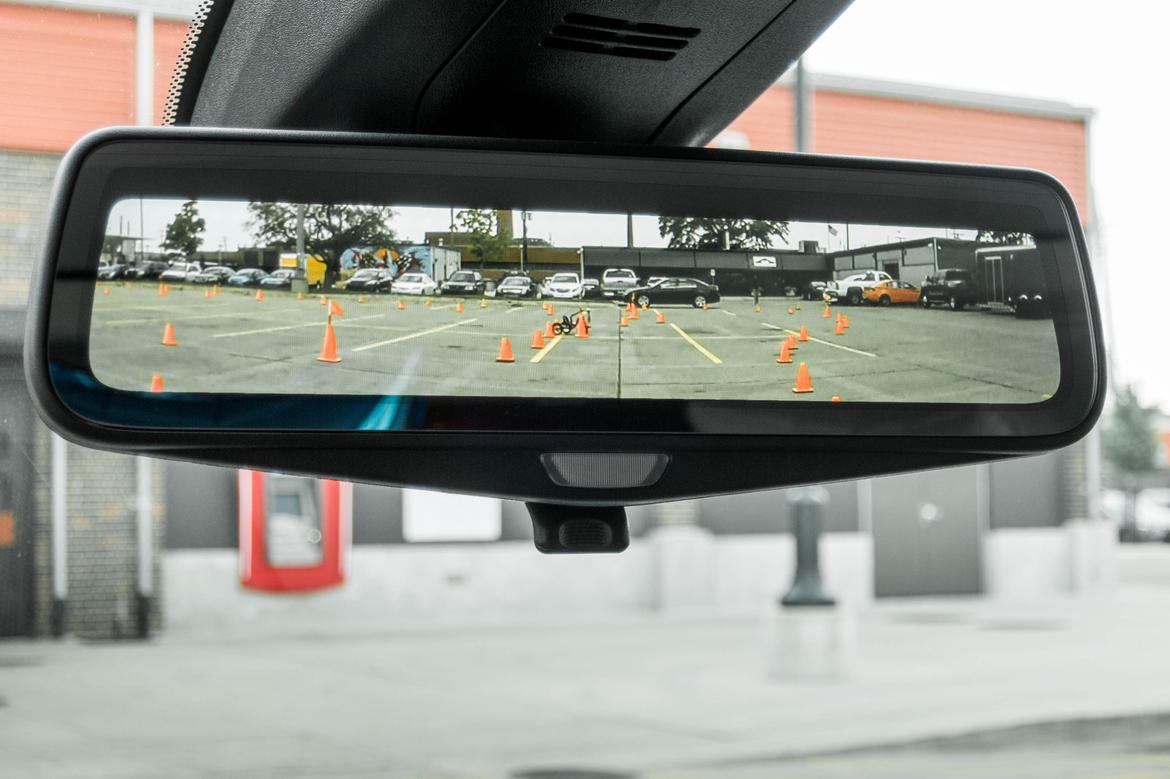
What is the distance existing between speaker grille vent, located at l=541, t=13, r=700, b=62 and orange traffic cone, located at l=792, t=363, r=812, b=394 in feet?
1.69

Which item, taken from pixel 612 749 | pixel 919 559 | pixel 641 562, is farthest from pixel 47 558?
pixel 919 559

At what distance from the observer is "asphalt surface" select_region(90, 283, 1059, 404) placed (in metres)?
1.59

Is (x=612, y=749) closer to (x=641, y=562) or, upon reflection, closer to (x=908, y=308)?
(x=908, y=308)

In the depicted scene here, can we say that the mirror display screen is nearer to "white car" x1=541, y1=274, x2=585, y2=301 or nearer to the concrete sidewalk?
"white car" x1=541, y1=274, x2=585, y2=301

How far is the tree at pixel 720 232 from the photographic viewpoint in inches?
67.4

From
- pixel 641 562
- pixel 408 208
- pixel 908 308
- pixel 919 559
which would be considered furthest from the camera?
pixel 919 559

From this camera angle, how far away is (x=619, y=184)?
1695 mm

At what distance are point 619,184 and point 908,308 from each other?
42 cm

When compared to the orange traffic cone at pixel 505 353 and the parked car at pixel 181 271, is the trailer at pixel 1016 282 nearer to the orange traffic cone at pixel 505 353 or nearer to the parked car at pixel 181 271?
the orange traffic cone at pixel 505 353

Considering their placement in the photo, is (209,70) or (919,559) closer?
(209,70)

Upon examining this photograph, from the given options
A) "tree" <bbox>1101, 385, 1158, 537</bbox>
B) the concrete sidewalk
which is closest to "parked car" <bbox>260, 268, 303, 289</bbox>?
the concrete sidewalk

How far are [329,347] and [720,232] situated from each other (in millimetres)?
523

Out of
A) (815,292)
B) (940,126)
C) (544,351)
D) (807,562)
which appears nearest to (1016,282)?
(815,292)

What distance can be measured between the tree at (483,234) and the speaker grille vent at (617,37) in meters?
0.32
